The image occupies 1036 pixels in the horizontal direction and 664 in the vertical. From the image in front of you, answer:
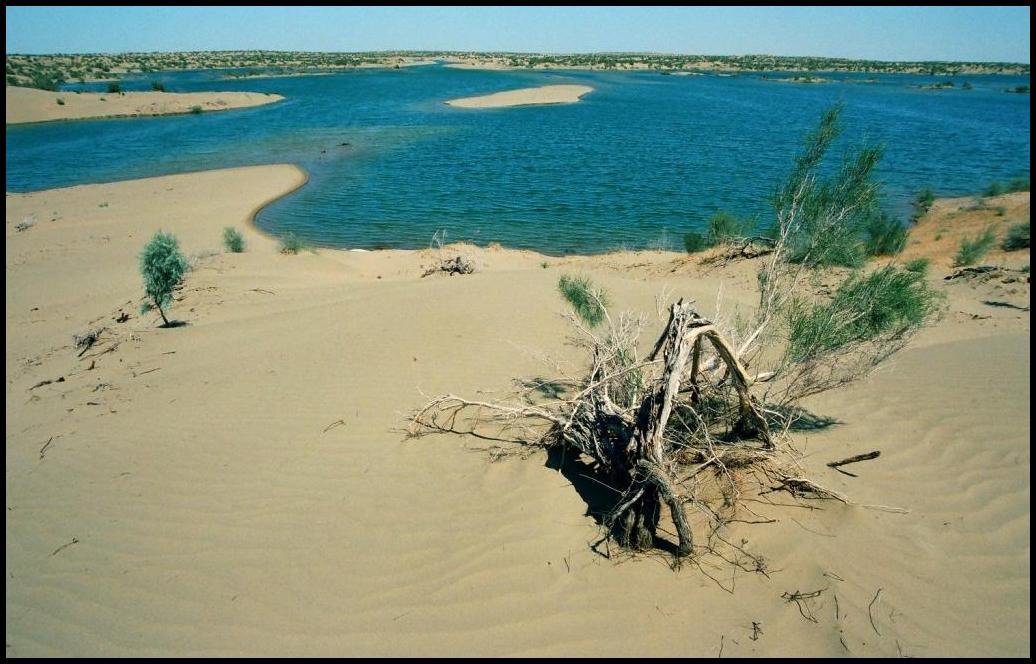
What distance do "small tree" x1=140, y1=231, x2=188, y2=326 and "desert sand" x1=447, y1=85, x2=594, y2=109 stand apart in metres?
40.6

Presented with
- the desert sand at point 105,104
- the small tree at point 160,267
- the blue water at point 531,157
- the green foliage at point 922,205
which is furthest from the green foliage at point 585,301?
the desert sand at point 105,104

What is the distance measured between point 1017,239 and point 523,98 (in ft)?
145

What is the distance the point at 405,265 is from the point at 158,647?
1133cm

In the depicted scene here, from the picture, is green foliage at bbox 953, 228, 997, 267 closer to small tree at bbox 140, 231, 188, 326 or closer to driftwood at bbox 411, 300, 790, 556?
driftwood at bbox 411, 300, 790, 556

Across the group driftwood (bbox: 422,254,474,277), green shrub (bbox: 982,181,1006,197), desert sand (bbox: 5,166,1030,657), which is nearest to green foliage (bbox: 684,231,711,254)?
driftwood (bbox: 422,254,474,277)

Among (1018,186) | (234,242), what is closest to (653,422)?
(234,242)

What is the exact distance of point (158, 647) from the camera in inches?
136

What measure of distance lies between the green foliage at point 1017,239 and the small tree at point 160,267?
18.6 m

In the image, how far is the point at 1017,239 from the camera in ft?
44.5

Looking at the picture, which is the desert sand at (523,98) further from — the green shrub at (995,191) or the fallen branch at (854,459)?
the fallen branch at (854,459)

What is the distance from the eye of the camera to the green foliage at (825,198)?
18.5 ft

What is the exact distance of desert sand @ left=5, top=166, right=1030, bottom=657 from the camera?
3480mm

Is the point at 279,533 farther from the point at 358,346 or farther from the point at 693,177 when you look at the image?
the point at 693,177

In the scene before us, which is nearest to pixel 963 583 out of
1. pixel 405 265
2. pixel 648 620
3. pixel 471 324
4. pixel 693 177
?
pixel 648 620
